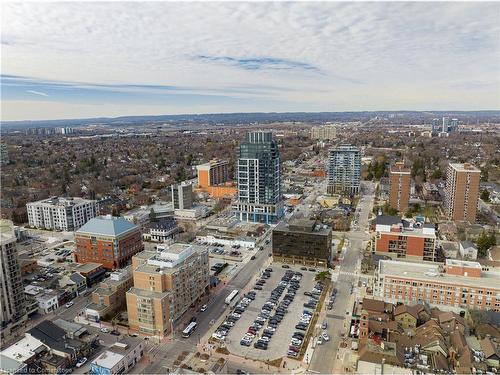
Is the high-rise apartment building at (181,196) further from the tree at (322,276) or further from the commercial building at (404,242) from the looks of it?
the commercial building at (404,242)

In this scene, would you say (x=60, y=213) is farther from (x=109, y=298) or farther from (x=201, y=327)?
(x=201, y=327)

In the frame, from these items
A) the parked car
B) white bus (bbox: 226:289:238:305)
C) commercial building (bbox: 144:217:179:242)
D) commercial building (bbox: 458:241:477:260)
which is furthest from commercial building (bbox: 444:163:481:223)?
the parked car

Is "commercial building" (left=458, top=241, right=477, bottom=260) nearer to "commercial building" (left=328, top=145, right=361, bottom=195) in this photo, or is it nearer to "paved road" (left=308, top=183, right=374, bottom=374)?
"paved road" (left=308, top=183, right=374, bottom=374)

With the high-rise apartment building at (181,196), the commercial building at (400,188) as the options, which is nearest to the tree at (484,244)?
the commercial building at (400,188)

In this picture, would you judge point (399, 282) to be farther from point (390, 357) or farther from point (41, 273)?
point (41, 273)

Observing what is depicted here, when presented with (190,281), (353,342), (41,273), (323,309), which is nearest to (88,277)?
(41,273)
